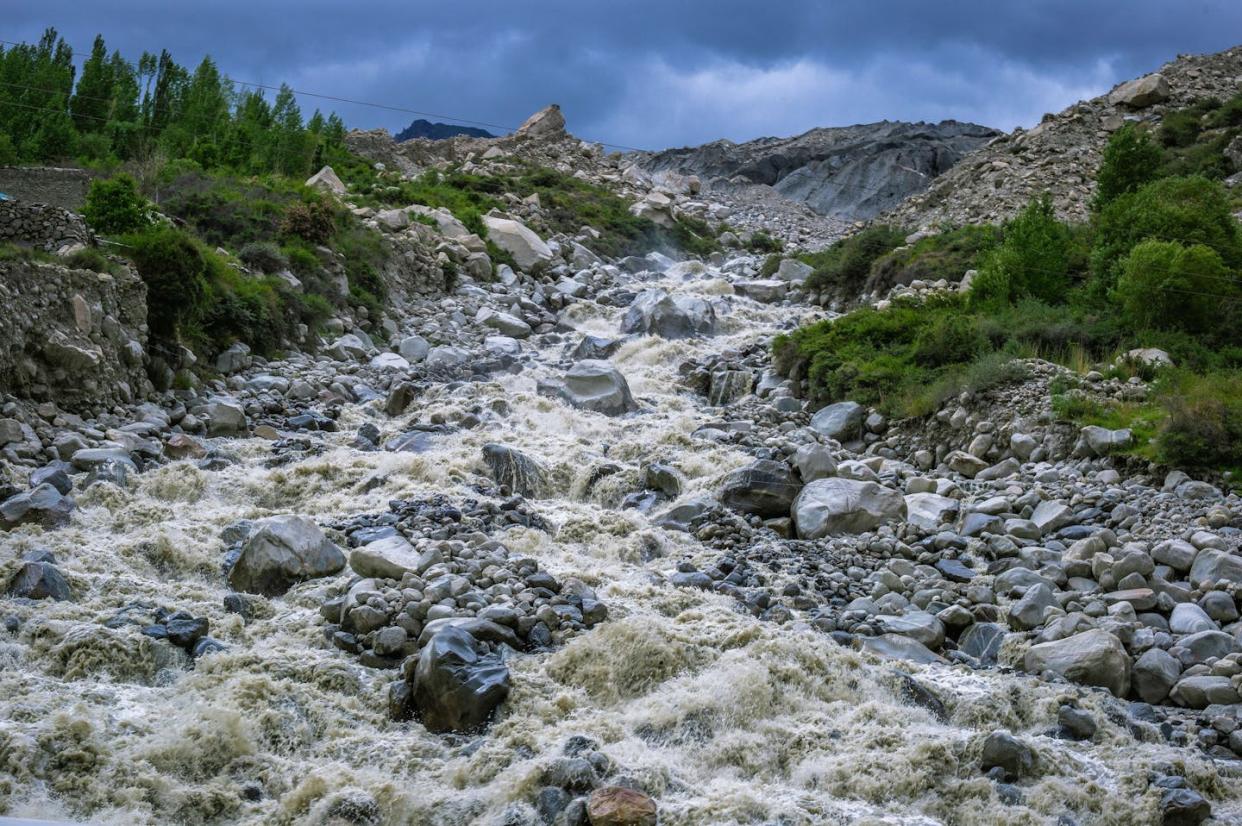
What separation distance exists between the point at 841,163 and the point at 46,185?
159 ft

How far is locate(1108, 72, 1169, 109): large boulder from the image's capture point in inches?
1369

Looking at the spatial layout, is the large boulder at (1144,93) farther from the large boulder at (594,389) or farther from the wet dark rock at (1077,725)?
the wet dark rock at (1077,725)

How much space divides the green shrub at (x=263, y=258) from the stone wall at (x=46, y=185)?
14.3 feet

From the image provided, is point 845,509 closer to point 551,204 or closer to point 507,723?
point 507,723

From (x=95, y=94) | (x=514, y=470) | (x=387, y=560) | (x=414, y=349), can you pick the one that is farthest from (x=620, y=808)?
(x=95, y=94)

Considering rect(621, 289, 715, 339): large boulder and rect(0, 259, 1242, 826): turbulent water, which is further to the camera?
rect(621, 289, 715, 339): large boulder

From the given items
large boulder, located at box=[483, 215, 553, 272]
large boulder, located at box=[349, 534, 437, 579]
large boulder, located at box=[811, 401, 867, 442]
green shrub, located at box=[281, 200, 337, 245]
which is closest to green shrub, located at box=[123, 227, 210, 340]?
green shrub, located at box=[281, 200, 337, 245]

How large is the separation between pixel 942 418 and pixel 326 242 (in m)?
14.6

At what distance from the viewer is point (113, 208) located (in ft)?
59.0

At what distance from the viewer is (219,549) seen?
38.3 feet

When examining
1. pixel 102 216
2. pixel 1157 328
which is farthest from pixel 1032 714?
pixel 102 216

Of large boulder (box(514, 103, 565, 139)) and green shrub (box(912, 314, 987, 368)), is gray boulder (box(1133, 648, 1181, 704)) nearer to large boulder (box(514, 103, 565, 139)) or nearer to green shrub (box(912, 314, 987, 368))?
green shrub (box(912, 314, 987, 368))

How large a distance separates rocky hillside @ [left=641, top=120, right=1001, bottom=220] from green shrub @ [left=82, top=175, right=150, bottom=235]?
4512 centimetres

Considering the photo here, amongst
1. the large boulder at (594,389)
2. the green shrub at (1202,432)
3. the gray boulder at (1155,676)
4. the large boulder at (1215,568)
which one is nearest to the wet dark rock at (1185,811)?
the gray boulder at (1155,676)
